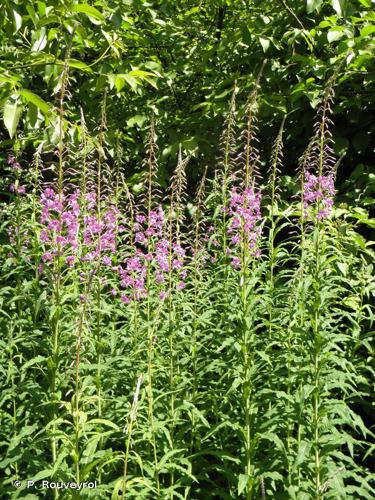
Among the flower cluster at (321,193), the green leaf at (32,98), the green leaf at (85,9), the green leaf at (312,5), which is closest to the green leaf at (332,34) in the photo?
the green leaf at (312,5)

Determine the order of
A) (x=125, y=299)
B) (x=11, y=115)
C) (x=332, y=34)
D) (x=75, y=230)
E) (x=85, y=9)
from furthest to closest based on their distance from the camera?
(x=332, y=34), (x=125, y=299), (x=75, y=230), (x=85, y=9), (x=11, y=115)

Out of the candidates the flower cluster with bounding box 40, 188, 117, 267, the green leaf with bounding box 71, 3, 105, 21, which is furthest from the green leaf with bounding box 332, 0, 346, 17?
the flower cluster with bounding box 40, 188, 117, 267

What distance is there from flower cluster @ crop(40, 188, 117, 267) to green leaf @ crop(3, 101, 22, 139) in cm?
67

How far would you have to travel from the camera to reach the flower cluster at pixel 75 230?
11.1ft

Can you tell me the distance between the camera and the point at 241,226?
3.38 meters

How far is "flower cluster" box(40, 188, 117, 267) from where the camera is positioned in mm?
3398

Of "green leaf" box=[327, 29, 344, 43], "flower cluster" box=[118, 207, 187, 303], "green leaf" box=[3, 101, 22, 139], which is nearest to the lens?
"green leaf" box=[3, 101, 22, 139]

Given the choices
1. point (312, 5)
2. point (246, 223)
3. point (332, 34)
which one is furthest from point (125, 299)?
point (332, 34)

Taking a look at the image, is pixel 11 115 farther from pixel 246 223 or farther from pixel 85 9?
pixel 246 223

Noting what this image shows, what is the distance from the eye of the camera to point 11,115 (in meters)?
2.47

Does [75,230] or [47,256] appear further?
[75,230]

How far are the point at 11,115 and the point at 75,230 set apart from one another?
1178mm

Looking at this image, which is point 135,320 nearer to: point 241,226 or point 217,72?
point 241,226

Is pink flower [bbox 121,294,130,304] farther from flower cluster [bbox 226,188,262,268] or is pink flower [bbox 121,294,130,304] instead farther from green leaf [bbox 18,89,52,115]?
green leaf [bbox 18,89,52,115]
